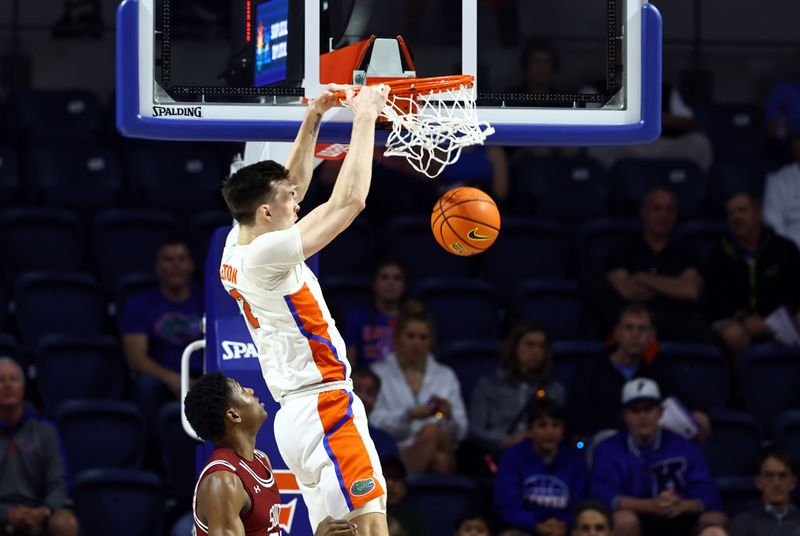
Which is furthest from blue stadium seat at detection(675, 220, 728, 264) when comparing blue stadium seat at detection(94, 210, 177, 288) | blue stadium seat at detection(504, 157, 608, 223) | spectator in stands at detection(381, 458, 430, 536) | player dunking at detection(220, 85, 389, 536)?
player dunking at detection(220, 85, 389, 536)

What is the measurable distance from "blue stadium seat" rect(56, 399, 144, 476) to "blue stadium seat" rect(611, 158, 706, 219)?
171 inches

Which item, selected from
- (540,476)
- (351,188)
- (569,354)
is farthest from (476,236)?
(569,354)

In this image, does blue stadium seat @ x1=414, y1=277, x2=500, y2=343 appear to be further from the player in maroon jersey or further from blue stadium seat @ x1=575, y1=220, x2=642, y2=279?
the player in maroon jersey

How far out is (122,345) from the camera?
10.0 m

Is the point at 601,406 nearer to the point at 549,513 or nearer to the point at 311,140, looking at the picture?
the point at 549,513

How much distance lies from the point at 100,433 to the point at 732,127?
6.06m

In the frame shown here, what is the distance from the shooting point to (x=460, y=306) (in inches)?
419

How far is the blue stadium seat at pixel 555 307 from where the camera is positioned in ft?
35.0

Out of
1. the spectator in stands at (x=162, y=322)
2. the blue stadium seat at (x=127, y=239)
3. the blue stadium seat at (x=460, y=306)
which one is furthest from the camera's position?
the blue stadium seat at (x=127, y=239)

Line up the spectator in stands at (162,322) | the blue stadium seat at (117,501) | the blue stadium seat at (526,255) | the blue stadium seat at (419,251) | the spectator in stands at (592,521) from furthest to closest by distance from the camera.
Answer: the blue stadium seat at (526,255), the blue stadium seat at (419,251), the spectator in stands at (162,322), the blue stadium seat at (117,501), the spectator in stands at (592,521)

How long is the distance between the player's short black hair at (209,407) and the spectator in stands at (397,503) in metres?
2.89

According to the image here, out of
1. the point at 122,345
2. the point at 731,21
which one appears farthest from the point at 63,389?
the point at 731,21

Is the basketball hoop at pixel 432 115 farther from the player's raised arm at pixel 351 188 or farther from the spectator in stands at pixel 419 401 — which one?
the spectator in stands at pixel 419 401

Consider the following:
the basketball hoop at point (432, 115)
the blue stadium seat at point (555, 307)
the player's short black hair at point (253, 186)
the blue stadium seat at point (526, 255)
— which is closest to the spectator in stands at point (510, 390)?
the blue stadium seat at point (555, 307)
